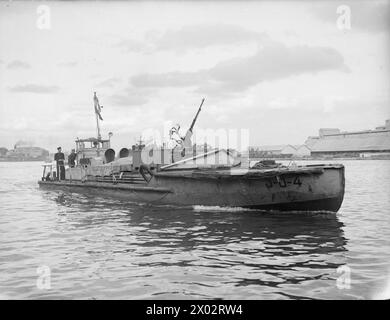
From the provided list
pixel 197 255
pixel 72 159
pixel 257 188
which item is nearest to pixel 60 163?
pixel 72 159

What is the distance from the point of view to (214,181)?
1314 cm

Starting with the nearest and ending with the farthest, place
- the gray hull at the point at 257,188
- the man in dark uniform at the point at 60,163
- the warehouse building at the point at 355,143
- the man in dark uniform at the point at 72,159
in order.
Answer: the gray hull at the point at 257,188
the man in dark uniform at the point at 72,159
the man in dark uniform at the point at 60,163
the warehouse building at the point at 355,143

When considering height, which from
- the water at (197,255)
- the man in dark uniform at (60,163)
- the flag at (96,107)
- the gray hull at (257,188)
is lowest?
the water at (197,255)

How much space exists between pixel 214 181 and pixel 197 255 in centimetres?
538

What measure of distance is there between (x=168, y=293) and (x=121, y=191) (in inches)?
437

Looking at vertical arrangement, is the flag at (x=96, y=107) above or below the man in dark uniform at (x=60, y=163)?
above

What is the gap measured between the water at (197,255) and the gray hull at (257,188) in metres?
0.38

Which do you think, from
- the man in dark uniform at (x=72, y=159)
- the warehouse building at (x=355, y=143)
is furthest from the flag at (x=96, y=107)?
the warehouse building at (x=355, y=143)

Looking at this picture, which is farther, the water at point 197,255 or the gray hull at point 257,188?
the gray hull at point 257,188

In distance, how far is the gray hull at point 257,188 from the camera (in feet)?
39.0

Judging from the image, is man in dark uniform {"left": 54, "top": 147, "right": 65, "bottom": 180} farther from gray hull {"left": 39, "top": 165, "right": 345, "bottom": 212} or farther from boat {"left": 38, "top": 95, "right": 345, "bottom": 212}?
gray hull {"left": 39, "top": 165, "right": 345, "bottom": 212}

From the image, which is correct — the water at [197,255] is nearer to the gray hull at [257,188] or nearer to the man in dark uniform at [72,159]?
the gray hull at [257,188]

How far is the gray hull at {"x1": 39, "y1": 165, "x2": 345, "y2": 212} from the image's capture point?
11891 millimetres
